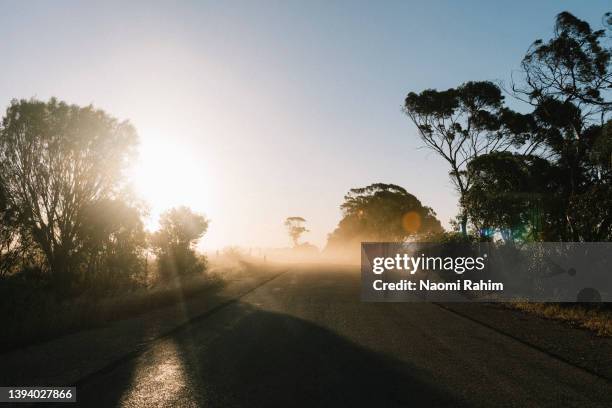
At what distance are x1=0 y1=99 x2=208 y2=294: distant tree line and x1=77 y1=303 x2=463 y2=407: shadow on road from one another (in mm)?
12759

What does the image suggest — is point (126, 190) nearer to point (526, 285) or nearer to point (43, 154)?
Result: point (43, 154)

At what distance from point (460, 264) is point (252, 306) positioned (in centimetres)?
1152

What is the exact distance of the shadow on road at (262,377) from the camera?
5.21m

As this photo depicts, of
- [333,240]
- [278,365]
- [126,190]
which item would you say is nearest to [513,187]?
[278,365]

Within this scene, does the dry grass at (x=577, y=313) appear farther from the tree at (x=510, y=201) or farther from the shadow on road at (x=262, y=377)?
the shadow on road at (x=262, y=377)

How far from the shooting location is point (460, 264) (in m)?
21.3

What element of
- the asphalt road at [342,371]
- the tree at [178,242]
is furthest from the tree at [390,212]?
the asphalt road at [342,371]

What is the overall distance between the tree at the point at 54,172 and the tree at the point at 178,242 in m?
6.04

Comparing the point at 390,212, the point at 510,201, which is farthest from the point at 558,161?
the point at 390,212

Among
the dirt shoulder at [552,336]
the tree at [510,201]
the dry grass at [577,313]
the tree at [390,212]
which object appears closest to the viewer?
the dirt shoulder at [552,336]

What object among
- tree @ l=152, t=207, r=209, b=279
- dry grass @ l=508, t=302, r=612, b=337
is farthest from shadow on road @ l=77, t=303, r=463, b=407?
tree @ l=152, t=207, r=209, b=279

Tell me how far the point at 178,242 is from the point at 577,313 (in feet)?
71.0

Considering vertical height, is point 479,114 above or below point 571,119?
above

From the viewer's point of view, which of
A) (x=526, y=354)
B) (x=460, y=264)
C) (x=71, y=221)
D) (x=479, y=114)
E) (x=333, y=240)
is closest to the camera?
(x=526, y=354)
